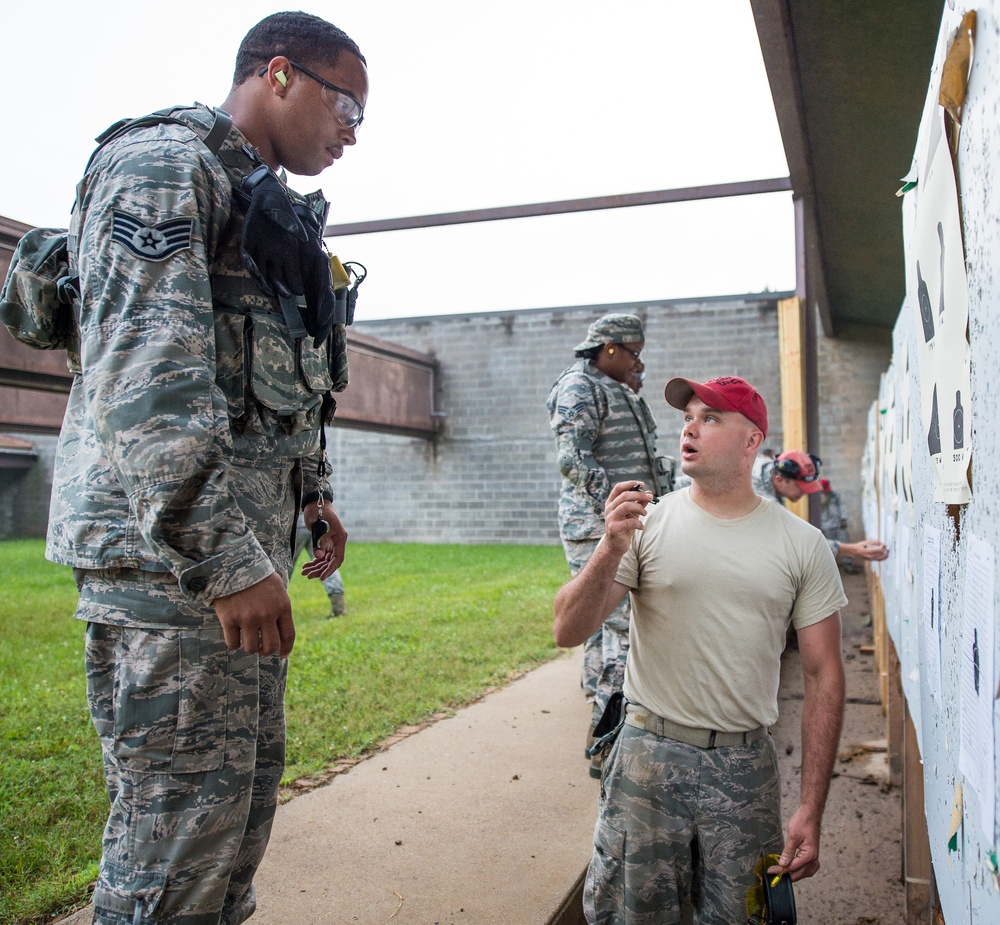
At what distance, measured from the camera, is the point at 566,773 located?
367 centimetres

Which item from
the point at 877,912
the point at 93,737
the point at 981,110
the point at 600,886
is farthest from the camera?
the point at 93,737

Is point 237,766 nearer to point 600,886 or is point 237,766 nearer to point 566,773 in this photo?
point 600,886

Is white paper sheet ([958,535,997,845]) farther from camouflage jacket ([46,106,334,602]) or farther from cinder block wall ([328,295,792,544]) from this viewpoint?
cinder block wall ([328,295,792,544])

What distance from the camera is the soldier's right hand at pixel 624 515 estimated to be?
1872mm

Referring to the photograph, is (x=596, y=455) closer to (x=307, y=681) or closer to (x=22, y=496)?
(x=307, y=681)

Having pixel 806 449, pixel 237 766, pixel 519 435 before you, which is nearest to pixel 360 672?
pixel 806 449

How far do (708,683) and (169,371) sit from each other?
1.33m

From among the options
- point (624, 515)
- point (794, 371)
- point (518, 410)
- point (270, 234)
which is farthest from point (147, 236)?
point (518, 410)

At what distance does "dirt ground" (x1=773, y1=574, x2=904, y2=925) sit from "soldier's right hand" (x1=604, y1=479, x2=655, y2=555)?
75.1 inches

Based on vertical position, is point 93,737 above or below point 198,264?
below

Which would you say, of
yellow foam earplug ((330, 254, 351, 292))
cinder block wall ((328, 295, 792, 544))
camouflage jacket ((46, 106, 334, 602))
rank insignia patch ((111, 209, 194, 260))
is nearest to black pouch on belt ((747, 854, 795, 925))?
camouflage jacket ((46, 106, 334, 602))

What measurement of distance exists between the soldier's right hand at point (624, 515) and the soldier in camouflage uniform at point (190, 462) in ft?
2.18

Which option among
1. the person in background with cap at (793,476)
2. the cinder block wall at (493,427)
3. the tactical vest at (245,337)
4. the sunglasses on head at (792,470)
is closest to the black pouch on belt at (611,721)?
the tactical vest at (245,337)

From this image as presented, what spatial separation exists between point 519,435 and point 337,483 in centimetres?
429
